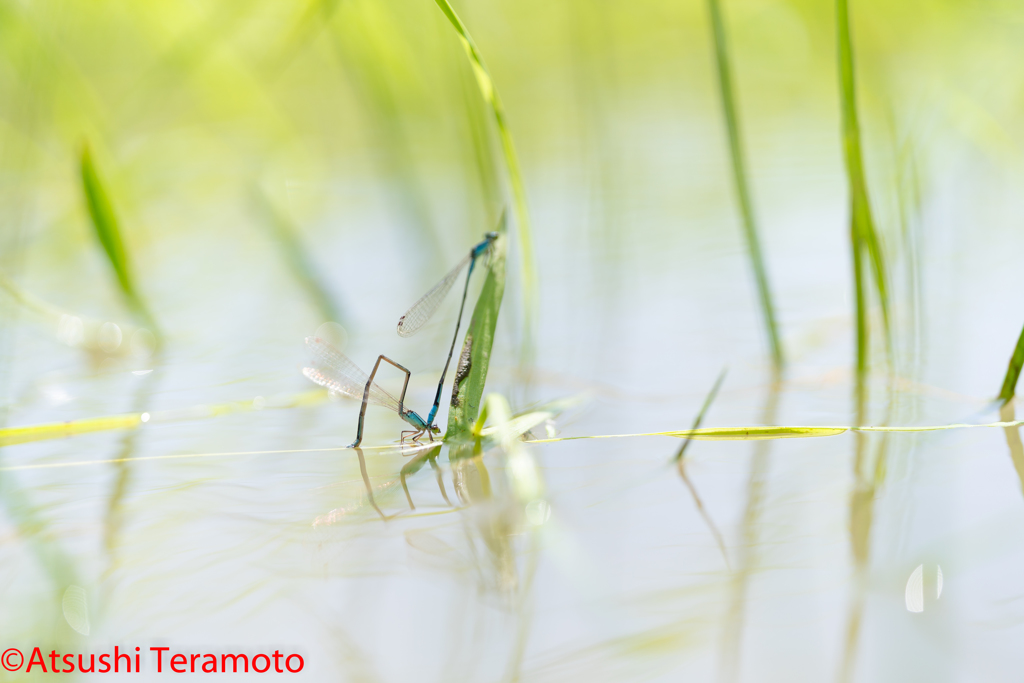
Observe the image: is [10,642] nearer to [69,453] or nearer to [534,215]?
[69,453]

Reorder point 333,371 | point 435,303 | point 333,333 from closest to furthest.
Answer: point 333,371
point 435,303
point 333,333

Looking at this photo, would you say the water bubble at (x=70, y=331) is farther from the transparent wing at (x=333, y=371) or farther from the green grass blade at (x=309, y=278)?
the transparent wing at (x=333, y=371)

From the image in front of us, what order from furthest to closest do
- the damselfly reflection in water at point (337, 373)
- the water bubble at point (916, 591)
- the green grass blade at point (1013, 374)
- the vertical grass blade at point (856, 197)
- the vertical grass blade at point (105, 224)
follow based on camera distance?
the vertical grass blade at point (105, 224), the damselfly reflection in water at point (337, 373), the vertical grass blade at point (856, 197), the green grass blade at point (1013, 374), the water bubble at point (916, 591)

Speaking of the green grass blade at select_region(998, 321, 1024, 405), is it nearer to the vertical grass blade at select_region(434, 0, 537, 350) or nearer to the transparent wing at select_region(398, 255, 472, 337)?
the vertical grass blade at select_region(434, 0, 537, 350)

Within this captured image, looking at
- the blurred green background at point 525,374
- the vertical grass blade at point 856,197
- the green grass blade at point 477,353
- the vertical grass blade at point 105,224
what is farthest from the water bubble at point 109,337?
the vertical grass blade at point 856,197

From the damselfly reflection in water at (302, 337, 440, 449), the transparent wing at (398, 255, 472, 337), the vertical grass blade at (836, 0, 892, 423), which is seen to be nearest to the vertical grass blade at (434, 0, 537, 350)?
the transparent wing at (398, 255, 472, 337)

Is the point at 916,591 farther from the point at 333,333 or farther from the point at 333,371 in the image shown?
the point at 333,333

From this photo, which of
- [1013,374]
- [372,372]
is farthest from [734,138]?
[372,372]
